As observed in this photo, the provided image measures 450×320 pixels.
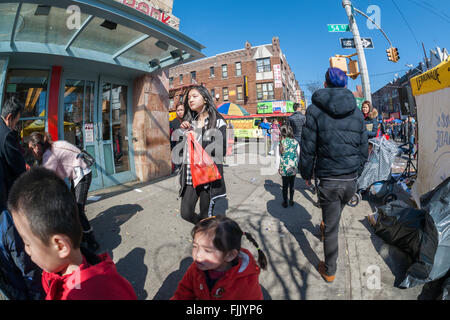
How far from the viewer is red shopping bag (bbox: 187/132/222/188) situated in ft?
8.25

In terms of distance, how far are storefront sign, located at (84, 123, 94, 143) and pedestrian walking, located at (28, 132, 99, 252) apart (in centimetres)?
292

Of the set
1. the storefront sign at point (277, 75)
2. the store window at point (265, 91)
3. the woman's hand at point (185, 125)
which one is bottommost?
the woman's hand at point (185, 125)

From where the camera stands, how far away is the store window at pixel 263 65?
98.7 ft

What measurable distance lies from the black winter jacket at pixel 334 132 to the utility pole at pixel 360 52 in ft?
25.2

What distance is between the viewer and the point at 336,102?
2221mm

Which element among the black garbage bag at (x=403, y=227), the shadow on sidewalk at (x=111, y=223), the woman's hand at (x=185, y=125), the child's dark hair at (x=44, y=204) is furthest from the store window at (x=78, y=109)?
the black garbage bag at (x=403, y=227)

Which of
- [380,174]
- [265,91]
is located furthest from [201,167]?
[265,91]

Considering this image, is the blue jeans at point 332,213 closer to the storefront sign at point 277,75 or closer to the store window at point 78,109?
the store window at point 78,109

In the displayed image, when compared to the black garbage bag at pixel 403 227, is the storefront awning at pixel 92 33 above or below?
above

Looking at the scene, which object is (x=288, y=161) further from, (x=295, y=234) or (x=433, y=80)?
(x=433, y=80)

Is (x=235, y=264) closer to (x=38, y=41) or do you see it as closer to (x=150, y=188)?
(x=150, y=188)

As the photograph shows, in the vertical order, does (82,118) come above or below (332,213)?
above

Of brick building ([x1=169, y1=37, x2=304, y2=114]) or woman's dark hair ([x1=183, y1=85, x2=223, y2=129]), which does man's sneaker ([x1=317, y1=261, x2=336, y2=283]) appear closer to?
woman's dark hair ([x1=183, y1=85, x2=223, y2=129])

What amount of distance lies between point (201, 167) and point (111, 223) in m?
2.51
